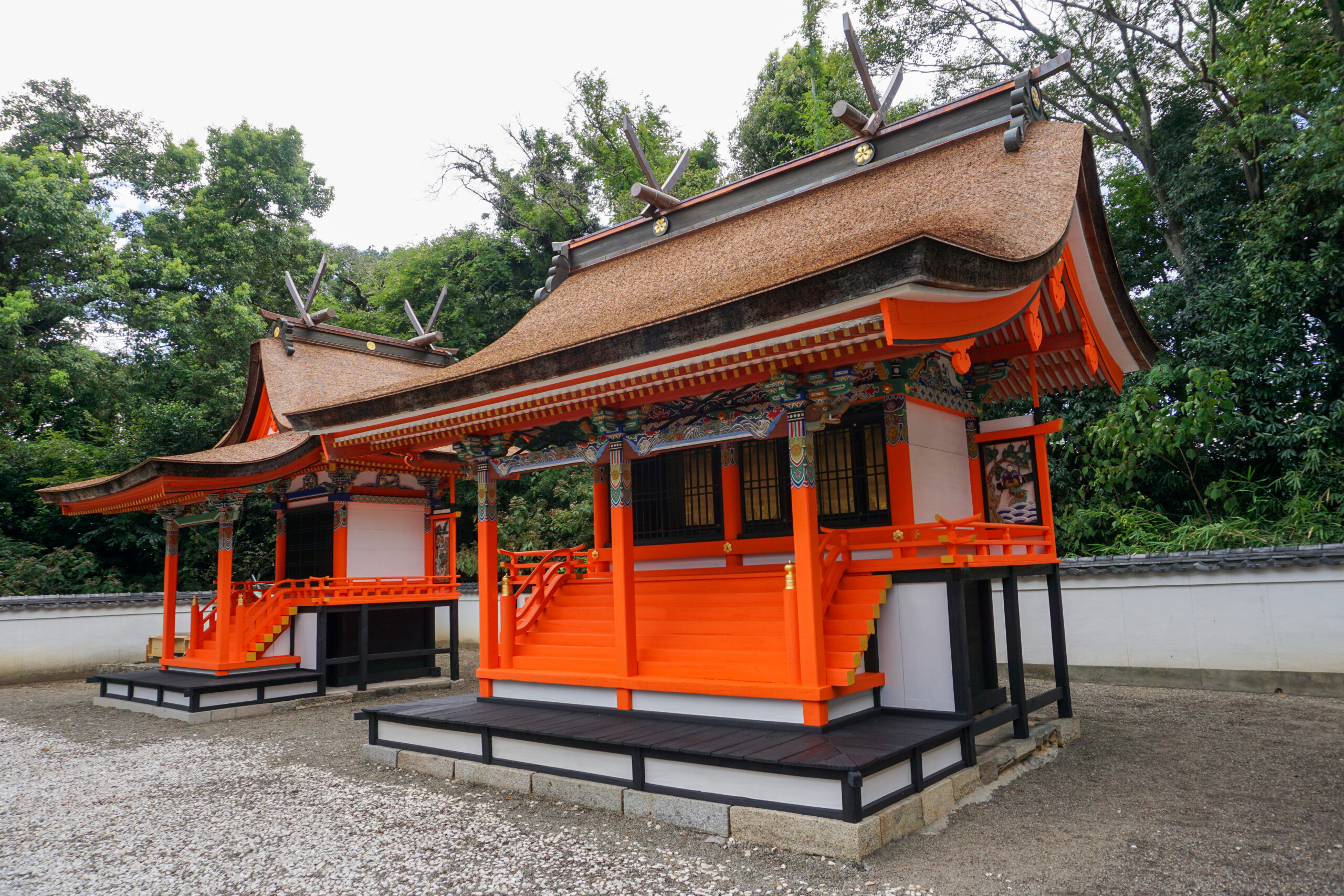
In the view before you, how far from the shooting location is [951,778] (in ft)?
17.9

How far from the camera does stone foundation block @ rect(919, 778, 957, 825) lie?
5043 millimetres

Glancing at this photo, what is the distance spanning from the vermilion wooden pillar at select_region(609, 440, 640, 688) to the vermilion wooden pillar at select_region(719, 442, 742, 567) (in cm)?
176

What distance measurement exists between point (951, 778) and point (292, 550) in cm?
1095

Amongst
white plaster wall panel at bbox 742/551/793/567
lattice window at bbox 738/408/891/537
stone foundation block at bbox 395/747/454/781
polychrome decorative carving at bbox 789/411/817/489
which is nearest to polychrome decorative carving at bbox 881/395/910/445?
lattice window at bbox 738/408/891/537

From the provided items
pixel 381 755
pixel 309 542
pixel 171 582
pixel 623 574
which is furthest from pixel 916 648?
pixel 171 582

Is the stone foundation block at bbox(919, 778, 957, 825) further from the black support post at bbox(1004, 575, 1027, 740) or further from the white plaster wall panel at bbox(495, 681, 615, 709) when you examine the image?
the white plaster wall panel at bbox(495, 681, 615, 709)

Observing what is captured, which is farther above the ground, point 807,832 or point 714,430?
point 714,430

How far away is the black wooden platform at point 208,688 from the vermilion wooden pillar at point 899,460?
8794 mm

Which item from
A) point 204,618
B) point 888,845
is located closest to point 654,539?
point 888,845

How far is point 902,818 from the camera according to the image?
15.9ft

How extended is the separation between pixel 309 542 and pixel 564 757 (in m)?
8.00

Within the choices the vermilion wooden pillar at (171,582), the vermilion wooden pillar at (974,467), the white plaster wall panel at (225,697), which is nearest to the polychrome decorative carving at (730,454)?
the vermilion wooden pillar at (974,467)

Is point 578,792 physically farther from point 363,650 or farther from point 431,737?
point 363,650

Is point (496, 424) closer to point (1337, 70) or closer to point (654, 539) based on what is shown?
point (654, 539)
